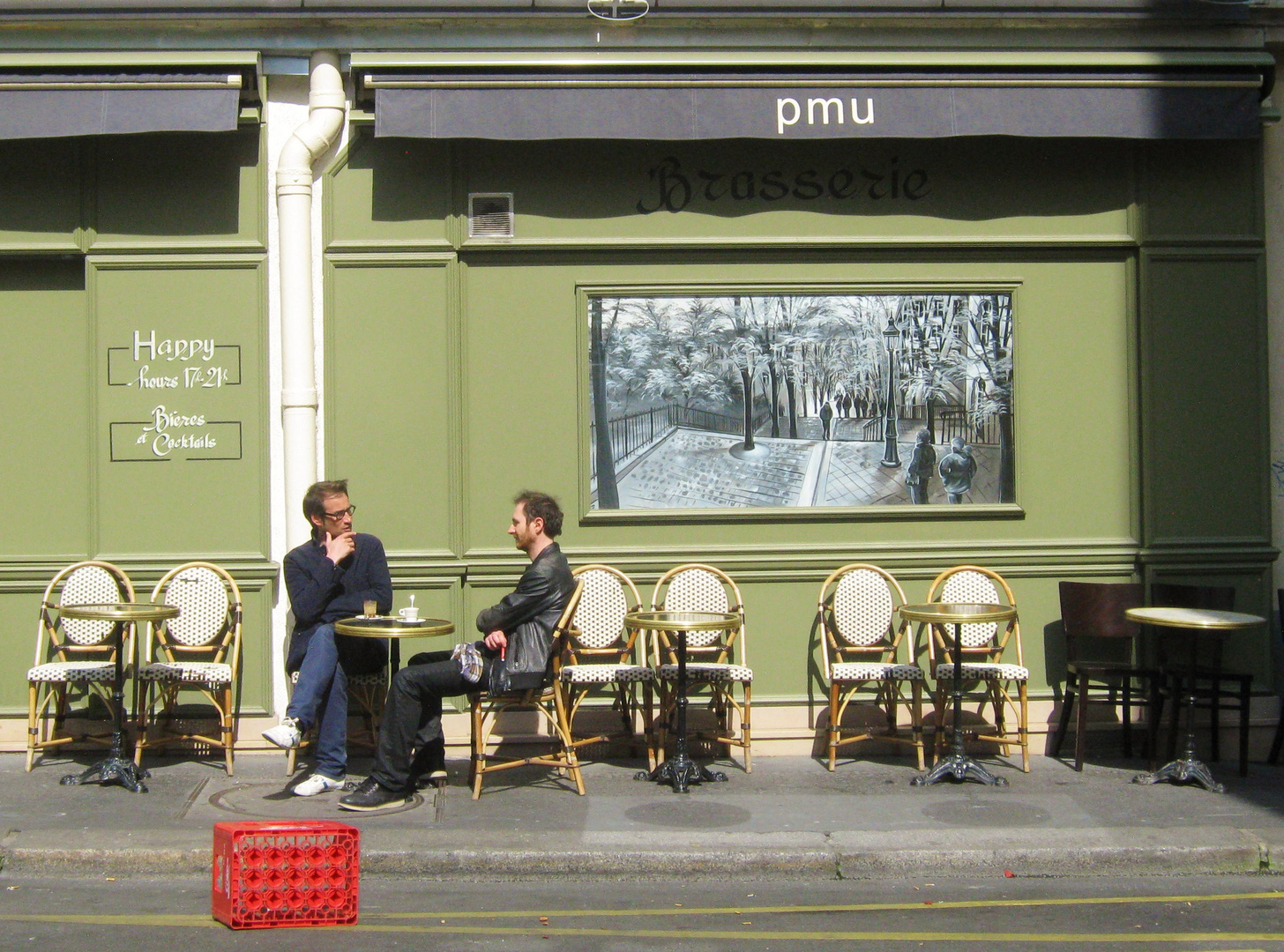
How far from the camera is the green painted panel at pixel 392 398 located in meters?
8.52

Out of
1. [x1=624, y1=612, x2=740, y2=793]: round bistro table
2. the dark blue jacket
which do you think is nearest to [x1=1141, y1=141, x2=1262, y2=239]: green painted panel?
[x1=624, y1=612, x2=740, y2=793]: round bistro table

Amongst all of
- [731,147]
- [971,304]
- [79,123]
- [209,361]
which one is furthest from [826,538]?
[79,123]

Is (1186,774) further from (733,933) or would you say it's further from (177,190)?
(177,190)

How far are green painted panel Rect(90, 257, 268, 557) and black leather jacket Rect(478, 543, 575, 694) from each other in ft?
6.44

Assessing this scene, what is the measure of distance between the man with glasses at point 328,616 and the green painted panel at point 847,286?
91 centimetres

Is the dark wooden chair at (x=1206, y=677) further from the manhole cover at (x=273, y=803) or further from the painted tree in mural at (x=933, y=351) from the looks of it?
the manhole cover at (x=273, y=803)

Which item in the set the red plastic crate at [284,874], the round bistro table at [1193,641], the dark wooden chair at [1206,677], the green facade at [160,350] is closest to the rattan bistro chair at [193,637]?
the green facade at [160,350]

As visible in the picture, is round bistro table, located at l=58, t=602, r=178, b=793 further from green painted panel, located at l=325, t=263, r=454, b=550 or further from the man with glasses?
green painted panel, located at l=325, t=263, r=454, b=550

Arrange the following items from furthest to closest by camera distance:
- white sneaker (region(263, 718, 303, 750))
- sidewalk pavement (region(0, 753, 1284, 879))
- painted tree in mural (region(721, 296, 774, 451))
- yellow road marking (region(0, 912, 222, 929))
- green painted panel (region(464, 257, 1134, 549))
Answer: painted tree in mural (region(721, 296, 774, 451)) → green painted panel (region(464, 257, 1134, 549)) → white sneaker (region(263, 718, 303, 750)) → sidewalk pavement (region(0, 753, 1284, 879)) → yellow road marking (region(0, 912, 222, 929))

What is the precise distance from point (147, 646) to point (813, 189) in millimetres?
4936

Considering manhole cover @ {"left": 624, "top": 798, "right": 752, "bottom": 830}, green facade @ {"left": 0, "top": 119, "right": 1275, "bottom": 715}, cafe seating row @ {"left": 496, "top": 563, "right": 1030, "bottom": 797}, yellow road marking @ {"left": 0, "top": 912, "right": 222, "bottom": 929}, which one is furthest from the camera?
green facade @ {"left": 0, "top": 119, "right": 1275, "bottom": 715}

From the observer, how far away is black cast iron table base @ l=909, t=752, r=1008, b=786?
7.80 m

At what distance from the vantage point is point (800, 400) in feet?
28.9

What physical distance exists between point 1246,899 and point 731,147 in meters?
5.13
